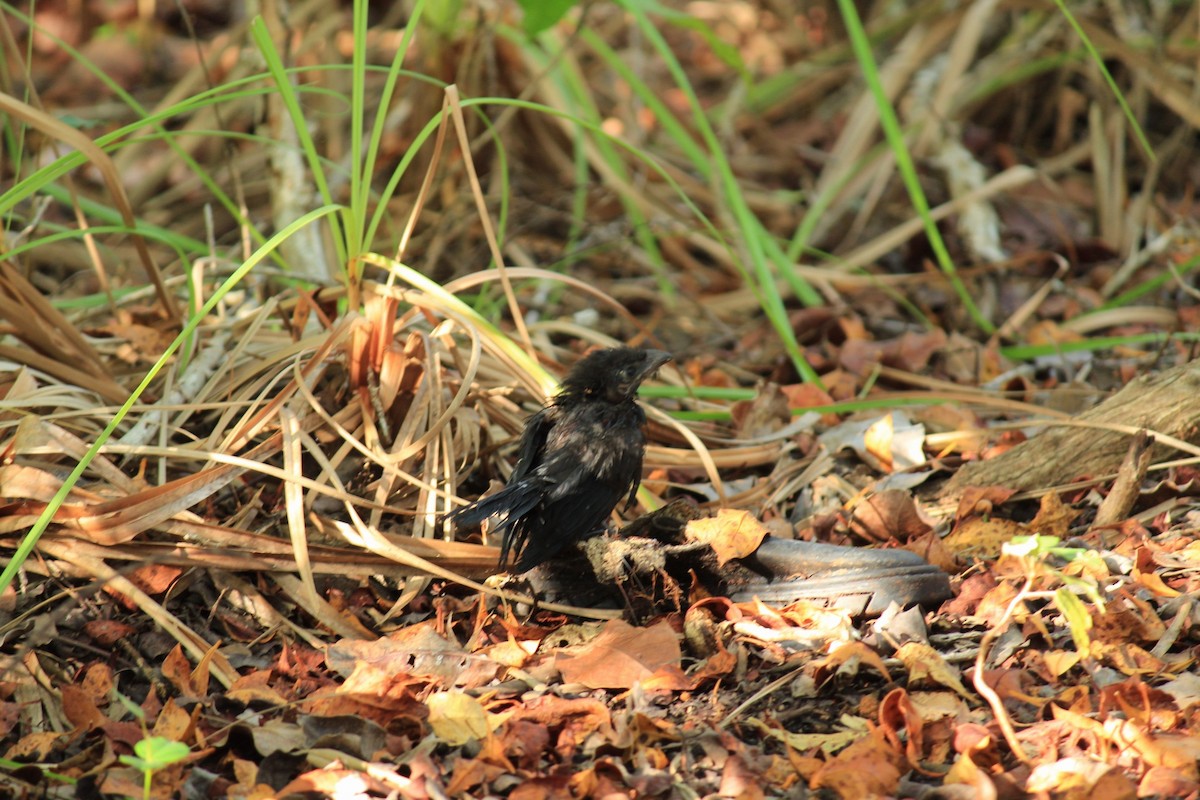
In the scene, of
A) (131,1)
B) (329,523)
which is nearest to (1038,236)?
(329,523)

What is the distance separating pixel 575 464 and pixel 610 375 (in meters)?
0.28

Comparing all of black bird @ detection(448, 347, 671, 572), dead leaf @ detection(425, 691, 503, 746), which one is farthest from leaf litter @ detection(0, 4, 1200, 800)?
black bird @ detection(448, 347, 671, 572)

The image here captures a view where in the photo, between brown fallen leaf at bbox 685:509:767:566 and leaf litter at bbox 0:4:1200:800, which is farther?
brown fallen leaf at bbox 685:509:767:566

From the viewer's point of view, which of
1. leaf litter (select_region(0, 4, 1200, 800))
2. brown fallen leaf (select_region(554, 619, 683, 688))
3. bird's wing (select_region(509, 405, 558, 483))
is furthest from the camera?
bird's wing (select_region(509, 405, 558, 483))

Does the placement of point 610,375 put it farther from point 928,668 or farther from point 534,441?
point 928,668

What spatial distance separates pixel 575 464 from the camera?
2338 millimetres

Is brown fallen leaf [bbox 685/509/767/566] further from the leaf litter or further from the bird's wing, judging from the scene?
the bird's wing

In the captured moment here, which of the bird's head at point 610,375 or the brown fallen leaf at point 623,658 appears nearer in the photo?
the brown fallen leaf at point 623,658

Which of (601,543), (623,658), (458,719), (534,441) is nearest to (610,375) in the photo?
(534,441)

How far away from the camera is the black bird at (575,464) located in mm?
2277

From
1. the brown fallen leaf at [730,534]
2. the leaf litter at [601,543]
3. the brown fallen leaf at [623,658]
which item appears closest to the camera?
the leaf litter at [601,543]

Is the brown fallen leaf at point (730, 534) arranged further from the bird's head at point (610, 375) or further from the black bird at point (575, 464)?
the bird's head at point (610, 375)

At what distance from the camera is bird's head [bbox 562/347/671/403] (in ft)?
8.29

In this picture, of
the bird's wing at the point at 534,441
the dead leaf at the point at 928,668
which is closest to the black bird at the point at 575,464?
the bird's wing at the point at 534,441
